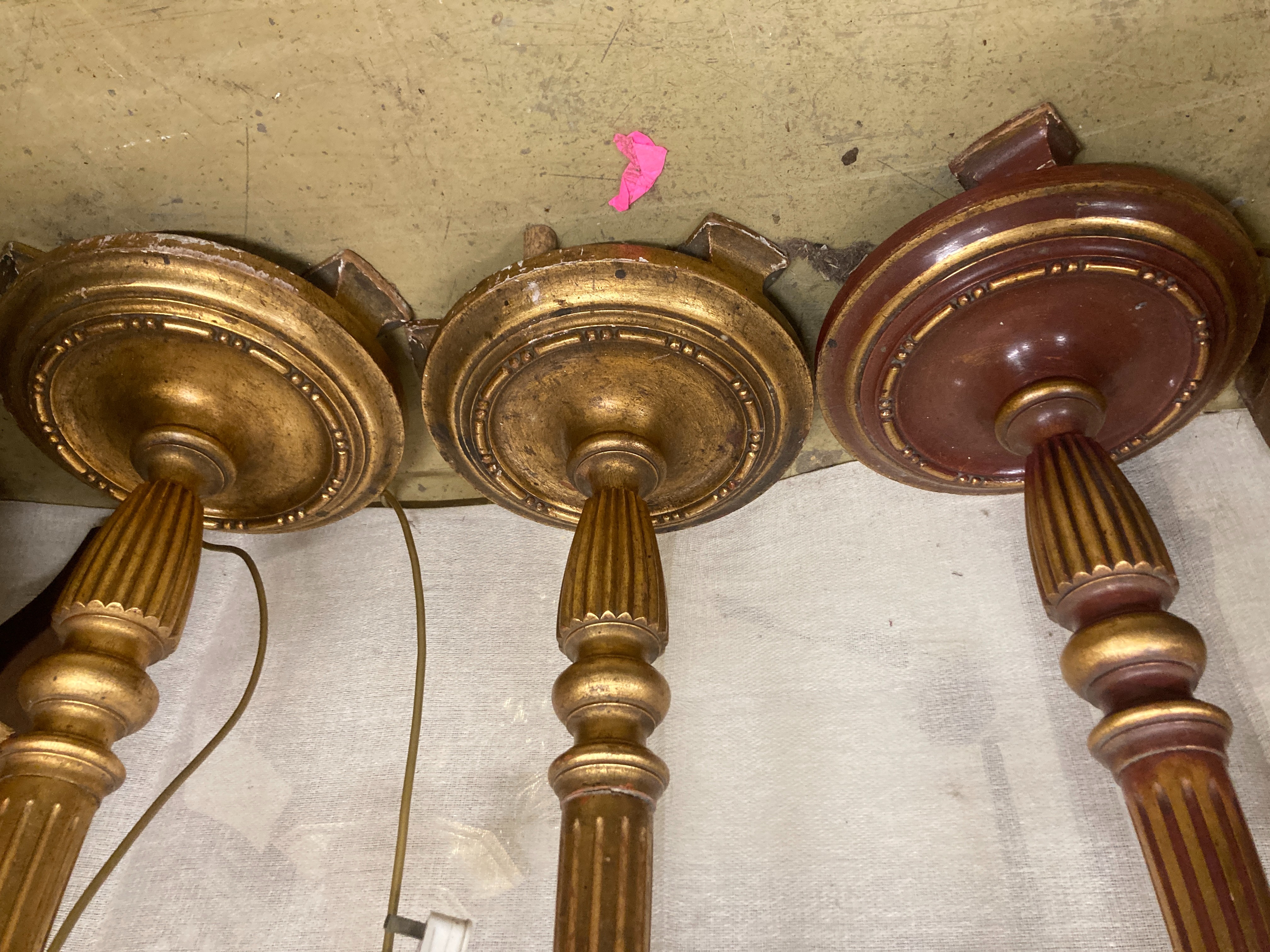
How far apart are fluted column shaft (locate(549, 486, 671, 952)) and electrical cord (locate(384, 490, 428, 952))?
20 centimetres

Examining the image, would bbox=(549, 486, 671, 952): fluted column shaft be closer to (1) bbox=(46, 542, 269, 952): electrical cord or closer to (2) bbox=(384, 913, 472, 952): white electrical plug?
(2) bbox=(384, 913, 472, 952): white electrical plug

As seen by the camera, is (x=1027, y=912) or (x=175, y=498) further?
(x=175, y=498)

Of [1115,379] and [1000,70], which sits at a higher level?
[1000,70]

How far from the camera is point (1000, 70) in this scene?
0.87 m

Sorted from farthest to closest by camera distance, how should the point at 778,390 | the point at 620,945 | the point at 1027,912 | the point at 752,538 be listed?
the point at 752,538 → the point at 778,390 → the point at 1027,912 → the point at 620,945

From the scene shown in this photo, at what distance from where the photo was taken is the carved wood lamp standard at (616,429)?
84cm

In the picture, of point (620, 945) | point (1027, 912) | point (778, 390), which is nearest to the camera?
point (620, 945)

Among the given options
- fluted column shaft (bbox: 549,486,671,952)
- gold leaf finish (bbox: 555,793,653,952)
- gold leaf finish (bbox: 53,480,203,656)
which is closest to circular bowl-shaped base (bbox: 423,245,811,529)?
fluted column shaft (bbox: 549,486,671,952)

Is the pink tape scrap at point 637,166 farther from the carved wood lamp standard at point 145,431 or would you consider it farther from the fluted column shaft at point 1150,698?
the fluted column shaft at point 1150,698

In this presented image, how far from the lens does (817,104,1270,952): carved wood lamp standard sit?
30.0 inches

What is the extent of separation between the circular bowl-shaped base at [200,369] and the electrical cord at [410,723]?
0.09 m

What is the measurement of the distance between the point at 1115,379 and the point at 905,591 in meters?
0.31

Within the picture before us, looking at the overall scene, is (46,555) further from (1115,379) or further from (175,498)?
(1115,379)

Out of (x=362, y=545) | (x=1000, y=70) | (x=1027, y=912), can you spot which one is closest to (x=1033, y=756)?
(x=1027, y=912)
